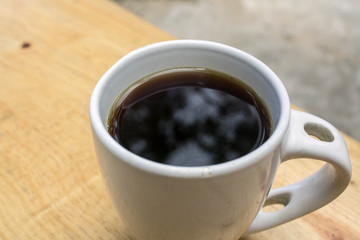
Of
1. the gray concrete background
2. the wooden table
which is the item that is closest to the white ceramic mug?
the wooden table

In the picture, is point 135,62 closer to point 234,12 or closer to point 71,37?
point 71,37

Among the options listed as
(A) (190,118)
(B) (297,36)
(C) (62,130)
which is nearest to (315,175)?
(A) (190,118)

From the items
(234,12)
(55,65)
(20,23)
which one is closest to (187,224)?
(55,65)

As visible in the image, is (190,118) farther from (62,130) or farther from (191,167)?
(62,130)

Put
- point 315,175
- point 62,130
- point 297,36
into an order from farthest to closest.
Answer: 1. point 297,36
2. point 62,130
3. point 315,175

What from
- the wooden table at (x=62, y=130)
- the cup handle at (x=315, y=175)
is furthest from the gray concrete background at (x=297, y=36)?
the cup handle at (x=315, y=175)

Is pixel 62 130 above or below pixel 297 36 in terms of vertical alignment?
above

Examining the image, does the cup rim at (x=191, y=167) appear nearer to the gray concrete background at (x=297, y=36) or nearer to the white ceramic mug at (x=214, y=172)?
the white ceramic mug at (x=214, y=172)
